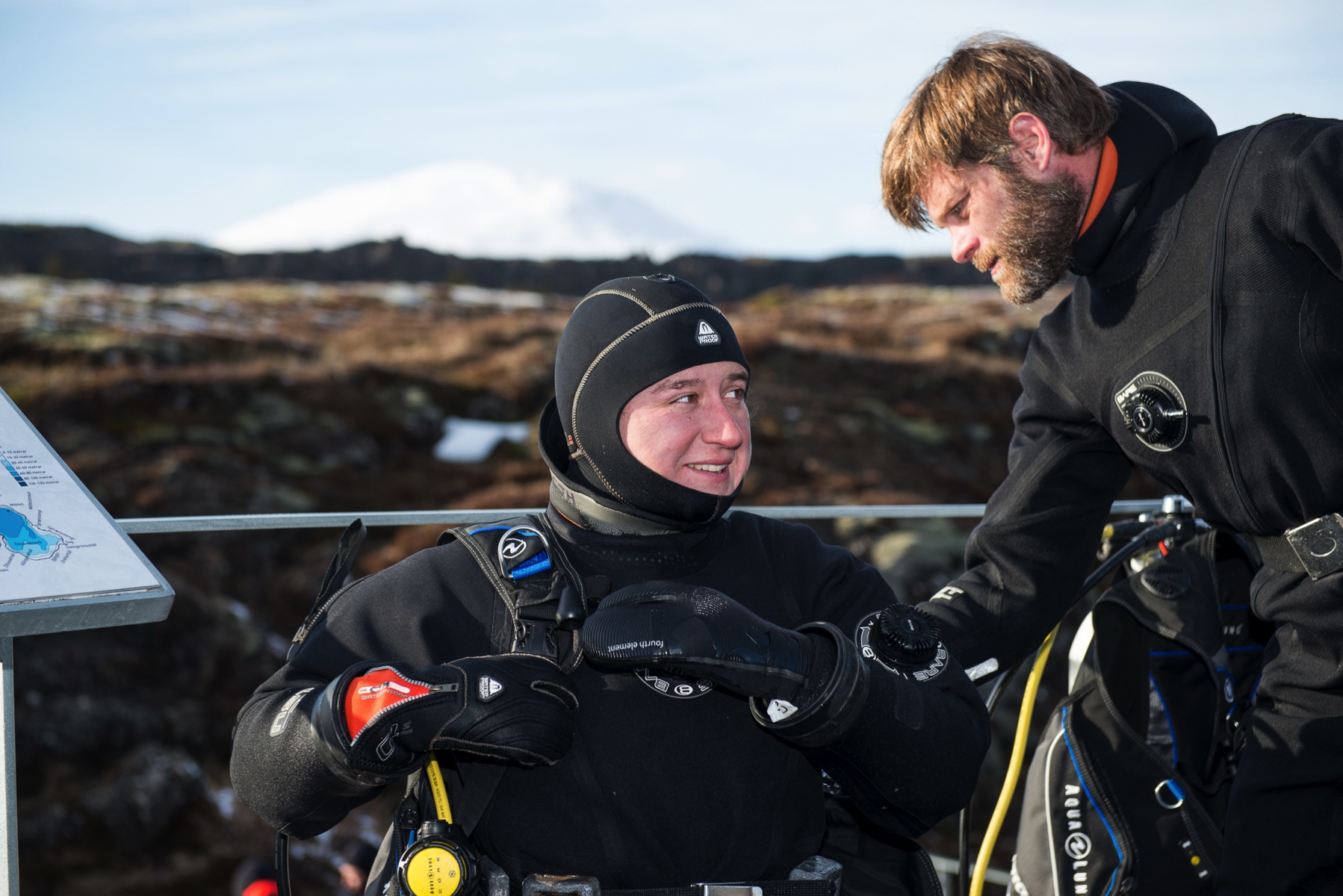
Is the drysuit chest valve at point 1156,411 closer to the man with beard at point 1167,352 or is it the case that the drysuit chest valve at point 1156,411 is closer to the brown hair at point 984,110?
the man with beard at point 1167,352

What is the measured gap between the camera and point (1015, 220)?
2.62 metres

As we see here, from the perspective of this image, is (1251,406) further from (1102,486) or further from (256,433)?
(256,433)

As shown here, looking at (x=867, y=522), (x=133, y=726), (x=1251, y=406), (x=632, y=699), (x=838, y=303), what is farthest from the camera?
(x=838, y=303)

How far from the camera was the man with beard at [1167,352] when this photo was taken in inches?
90.7

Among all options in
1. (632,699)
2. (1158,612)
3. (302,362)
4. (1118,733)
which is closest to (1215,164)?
(1158,612)

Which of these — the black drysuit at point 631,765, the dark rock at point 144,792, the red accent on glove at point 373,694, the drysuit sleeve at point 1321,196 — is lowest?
the dark rock at point 144,792

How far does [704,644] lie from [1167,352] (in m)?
1.41

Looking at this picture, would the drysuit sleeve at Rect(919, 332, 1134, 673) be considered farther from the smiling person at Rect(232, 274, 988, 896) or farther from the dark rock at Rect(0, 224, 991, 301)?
the dark rock at Rect(0, 224, 991, 301)

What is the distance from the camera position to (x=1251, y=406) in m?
2.33

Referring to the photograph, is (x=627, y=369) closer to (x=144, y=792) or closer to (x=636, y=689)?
(x=636, y=689)

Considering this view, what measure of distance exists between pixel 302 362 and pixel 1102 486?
17.4 meters

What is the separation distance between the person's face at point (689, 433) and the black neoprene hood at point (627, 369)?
24 millimetres

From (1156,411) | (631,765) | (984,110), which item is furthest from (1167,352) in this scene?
(631,765)

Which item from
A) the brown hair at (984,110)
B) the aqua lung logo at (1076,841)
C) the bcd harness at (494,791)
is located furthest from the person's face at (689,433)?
the aqua lung logo at (1076,841)
